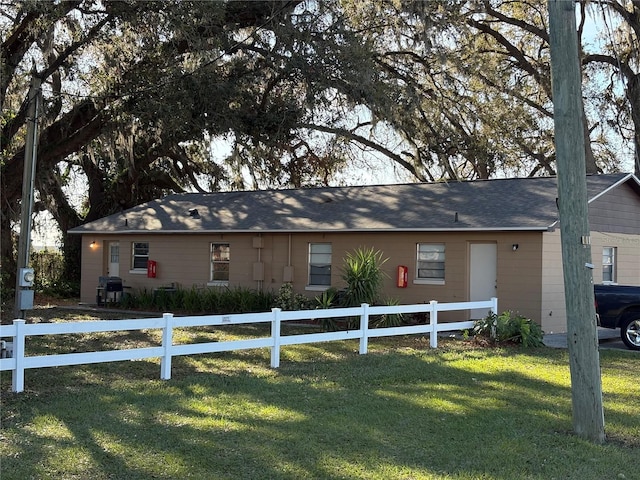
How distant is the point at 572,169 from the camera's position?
7.48 metres

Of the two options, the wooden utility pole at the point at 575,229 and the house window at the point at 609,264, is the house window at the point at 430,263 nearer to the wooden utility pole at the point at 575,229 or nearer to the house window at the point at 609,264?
the house window at the point at 609,264

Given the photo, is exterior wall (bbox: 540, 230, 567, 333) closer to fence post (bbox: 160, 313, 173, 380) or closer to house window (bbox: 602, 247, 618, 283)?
house window (bbox: 602, 247, 618, 283)

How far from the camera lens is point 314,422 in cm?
767

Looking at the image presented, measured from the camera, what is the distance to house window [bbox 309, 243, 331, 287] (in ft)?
68.5

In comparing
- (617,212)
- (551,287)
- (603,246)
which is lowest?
(551,287)

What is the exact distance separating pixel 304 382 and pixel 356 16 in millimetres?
12608

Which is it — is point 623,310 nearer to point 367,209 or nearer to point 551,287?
point 551,287

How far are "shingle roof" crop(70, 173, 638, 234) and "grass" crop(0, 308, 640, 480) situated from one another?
682 centimetres

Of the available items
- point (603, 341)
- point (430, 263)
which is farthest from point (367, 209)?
point (603, 341)

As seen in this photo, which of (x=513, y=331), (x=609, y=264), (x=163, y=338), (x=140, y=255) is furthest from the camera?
(x=140, y=255)

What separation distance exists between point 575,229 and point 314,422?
10.6ft

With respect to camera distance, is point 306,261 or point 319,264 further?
point 306,261

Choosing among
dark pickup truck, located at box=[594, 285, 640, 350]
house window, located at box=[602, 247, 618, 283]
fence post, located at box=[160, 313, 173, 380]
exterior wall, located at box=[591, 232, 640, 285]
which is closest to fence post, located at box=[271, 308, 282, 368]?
fence post, located at box=[160, 313, 173, 380]

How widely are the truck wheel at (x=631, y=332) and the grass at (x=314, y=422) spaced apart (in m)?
2.88
